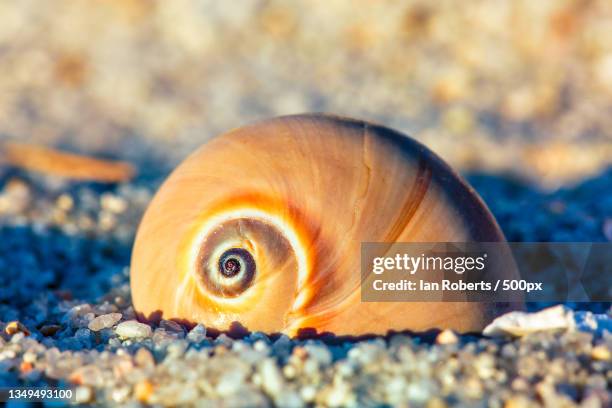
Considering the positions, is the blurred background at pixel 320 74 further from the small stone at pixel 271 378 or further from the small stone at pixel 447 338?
the small stone at pixel 271 378

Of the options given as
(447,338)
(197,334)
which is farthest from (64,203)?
(447,338)

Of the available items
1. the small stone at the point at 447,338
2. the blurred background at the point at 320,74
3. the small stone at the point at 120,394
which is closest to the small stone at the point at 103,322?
the small stone at the point at 120,394

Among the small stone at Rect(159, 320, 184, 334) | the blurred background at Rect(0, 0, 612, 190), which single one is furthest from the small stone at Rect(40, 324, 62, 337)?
the blurred background at Rect(0, 0, 612, 190)

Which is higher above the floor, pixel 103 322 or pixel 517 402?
pixel 103 322

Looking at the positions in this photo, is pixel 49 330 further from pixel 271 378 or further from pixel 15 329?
pixel 271 378

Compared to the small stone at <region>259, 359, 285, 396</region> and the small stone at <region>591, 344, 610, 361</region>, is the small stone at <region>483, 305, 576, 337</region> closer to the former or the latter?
the small stone at <region>591, 344, 610, 361</region>

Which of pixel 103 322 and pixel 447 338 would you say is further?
pixel 103 322

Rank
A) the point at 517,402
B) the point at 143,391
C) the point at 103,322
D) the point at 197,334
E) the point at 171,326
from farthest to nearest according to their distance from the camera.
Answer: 1. the point at 103,322
2. the point at 171,326
3. the point at 197,334
4. the point at 143,391
5. the point at 517,402
